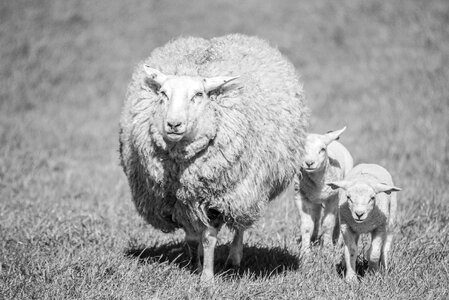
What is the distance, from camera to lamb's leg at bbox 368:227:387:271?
486 centimetres

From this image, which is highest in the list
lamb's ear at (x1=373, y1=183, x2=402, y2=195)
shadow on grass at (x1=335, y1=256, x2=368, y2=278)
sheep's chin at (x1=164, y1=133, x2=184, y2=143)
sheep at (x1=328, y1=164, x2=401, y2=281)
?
sheep's chin at (x1=164, y1=133, x2=184, y2=143)

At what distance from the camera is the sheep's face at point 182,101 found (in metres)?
4.30

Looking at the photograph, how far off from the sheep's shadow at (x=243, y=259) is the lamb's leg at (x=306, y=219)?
0.19 meters

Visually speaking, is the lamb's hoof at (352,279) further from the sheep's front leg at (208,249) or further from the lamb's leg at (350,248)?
the sheep's front leg at (208,249)

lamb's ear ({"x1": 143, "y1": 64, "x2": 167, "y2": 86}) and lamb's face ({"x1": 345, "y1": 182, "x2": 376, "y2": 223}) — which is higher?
lamb's ear ({"x1": 143, "y1": 64, "x2": 167, "y2": 86})

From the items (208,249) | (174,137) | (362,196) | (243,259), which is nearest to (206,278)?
(208,249)

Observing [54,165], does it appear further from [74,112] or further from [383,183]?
[383,183]

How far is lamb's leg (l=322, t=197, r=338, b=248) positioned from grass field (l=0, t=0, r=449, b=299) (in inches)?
13.0

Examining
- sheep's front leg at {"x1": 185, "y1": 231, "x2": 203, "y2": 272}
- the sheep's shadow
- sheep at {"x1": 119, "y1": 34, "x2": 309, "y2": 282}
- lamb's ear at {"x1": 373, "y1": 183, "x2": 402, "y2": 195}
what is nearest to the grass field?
the sheep's shadow

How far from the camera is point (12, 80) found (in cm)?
1413

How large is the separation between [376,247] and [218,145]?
1.48 m

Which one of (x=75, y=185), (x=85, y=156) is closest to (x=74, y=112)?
(x=85, y=156)

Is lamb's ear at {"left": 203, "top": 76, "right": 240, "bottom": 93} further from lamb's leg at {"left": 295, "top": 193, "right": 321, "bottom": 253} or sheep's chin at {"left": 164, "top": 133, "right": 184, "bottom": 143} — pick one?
lamb's leg at {"left": 295, "top": 193, "right": 321, "bottom": 253}

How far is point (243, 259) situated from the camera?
5609 mm
